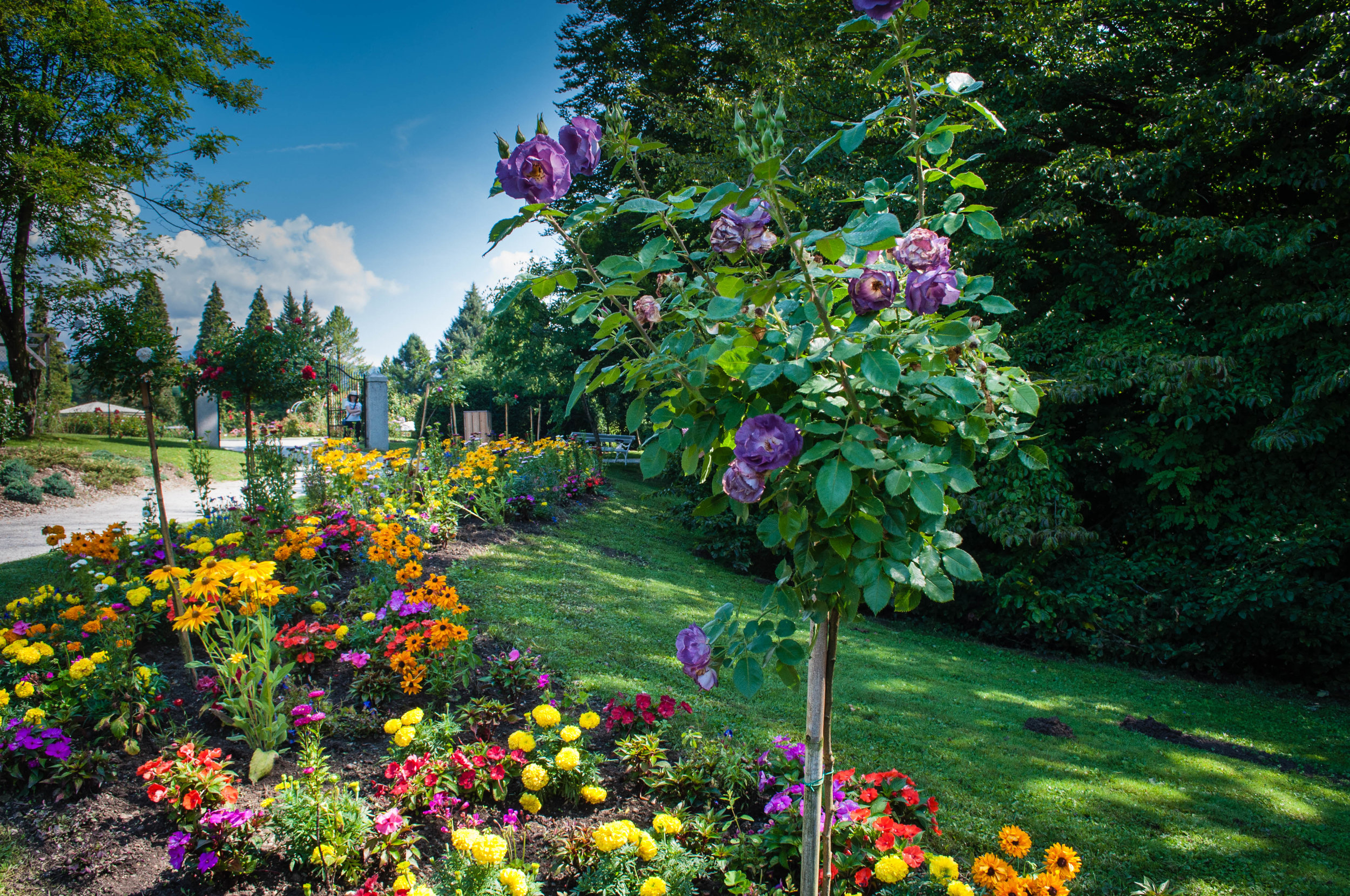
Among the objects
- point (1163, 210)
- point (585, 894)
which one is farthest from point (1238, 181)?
point (585, 894)

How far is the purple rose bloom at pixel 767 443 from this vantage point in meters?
0.97

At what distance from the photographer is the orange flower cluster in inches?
145

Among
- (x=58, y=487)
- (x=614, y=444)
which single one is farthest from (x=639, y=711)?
(x=614, y=444)

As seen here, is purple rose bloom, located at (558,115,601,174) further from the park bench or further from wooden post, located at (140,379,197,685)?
the park bench

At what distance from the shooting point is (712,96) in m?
10.1

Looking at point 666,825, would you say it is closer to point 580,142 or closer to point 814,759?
point 814,759

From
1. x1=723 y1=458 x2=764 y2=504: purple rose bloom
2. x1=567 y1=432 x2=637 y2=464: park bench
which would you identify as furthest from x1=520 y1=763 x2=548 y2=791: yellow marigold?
x1=567 y1=432 x2=637 y2=464: park bench

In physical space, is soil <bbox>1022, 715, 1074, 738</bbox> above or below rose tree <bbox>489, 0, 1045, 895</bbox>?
below

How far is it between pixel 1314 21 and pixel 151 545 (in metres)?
9.92

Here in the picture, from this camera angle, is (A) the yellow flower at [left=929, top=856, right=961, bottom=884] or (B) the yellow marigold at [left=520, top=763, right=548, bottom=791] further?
(B) the yellow marigold at [left=520, top=763, right=548, bottom=791]

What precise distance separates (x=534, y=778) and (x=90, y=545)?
3602mm

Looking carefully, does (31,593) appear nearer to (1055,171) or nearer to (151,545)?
(151,545)

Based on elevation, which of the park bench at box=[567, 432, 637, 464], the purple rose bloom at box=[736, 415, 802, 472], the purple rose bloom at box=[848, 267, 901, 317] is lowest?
the park bench at box=[567, 432, 637, 464]

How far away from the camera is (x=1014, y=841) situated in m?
1.74
